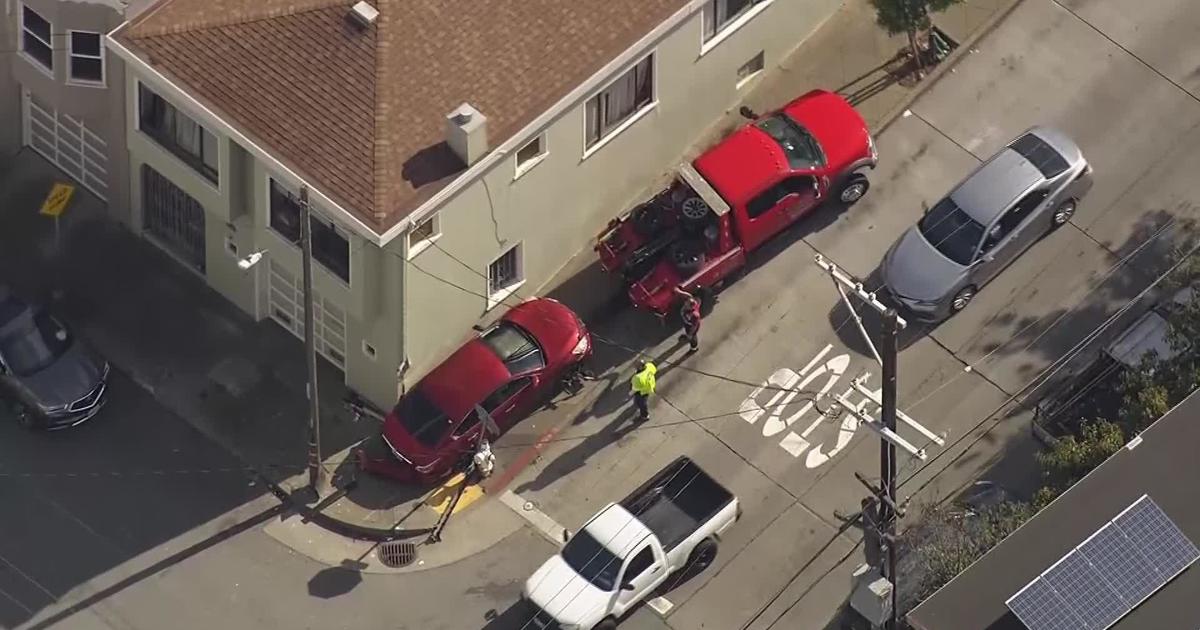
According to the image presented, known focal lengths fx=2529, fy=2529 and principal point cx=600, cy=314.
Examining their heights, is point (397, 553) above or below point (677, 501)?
below

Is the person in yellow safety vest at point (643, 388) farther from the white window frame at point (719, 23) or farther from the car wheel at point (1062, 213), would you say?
the car wheel at point (1062, 213)

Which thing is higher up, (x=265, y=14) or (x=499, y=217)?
(x=265, y=14)

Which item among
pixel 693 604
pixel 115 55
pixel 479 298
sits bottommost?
pixel 693 604

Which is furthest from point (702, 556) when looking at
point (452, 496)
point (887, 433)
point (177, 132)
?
point (177, 132)

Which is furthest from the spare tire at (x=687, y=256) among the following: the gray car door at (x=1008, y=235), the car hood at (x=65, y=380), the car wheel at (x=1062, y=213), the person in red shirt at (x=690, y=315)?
the car hood at (x=65, y=380)

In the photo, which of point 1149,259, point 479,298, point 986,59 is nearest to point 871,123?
point 986,59

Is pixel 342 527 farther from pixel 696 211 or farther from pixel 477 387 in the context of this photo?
pixel 696 211

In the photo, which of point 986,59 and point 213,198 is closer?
point 213,198

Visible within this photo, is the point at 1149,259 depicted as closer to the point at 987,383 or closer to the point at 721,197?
the point at 987,383
